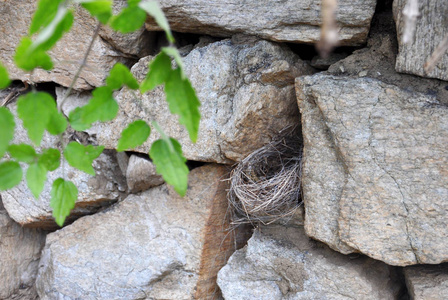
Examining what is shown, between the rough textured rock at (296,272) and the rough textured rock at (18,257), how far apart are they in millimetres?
981

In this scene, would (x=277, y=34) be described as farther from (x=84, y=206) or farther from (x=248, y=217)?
(x=84, y=206)

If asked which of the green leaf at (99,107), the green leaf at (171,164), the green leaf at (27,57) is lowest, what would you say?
the green leaf at (171,164)

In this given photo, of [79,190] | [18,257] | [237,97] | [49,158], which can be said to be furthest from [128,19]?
[18,257]

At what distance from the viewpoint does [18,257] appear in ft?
6.63

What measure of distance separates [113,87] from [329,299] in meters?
1.05

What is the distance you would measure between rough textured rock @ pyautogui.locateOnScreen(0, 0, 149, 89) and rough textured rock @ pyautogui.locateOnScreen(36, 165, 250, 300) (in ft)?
1.71

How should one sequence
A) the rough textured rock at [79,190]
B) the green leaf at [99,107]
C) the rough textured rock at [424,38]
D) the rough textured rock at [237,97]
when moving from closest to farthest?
the green leaf at [99,107], the rough textured rock at [424,38], the rough textured rock at [237,97], the rough textured rock at [79,190]

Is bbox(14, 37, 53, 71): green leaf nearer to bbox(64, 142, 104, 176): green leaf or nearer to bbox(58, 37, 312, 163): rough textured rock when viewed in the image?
bbox(64, 142, 104, 176): green leaf

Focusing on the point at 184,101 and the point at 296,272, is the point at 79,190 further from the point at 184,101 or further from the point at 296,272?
the point at 184,101

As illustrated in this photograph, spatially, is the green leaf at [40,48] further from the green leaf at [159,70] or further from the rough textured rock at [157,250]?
the rough textured rock at [157,250]

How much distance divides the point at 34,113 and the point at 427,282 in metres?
1.18

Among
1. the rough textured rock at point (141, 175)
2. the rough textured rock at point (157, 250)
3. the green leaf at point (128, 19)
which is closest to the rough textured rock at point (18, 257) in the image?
the rough textured rock at point (157, 250)

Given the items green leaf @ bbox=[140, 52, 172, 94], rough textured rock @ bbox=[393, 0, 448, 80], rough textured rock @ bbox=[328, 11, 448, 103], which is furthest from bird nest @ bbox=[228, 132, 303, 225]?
green leaf @ bbox=[140, 52, 172, 94]

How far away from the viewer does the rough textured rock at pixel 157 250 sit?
5.41 ft
